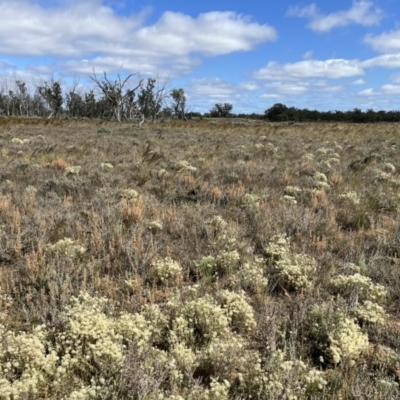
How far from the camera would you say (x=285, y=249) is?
4.82 metres

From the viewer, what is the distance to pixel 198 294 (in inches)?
153

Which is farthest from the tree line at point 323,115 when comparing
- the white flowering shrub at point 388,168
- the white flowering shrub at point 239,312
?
the white flowering shrub at point 239,312

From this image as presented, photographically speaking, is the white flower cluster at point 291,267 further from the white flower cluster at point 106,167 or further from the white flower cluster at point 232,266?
the white flower cluster at point 106,167

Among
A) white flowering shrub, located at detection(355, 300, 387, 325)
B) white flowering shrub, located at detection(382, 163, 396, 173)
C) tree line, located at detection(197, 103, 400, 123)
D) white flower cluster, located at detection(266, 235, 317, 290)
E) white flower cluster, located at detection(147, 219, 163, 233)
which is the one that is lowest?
white flowering shrub, located at detection(355, 300, 387, 325)

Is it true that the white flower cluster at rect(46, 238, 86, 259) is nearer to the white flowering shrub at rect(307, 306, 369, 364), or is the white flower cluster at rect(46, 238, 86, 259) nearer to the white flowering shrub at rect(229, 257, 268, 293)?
the white flowering shrub at rect(229, 257, 268, 293)

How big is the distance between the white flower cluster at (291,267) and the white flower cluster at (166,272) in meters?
1.12

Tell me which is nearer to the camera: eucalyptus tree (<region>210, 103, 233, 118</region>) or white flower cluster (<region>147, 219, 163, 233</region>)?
white flower cluster (<region>147, 219, 163, 233</region>)

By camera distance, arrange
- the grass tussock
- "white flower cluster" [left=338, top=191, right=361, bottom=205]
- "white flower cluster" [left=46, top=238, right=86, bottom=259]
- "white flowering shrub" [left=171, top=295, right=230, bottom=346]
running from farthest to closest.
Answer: "white flower cluster" [left=338, top=191, right=361, bottom=205] < "white flower cluster" [left=46, top=238, right=86, bottom=259] < "white flowering shrub" [left=171, top=295, right=230, bottom=346] < the grass tussock

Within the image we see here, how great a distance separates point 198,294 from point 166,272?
0.52 metres

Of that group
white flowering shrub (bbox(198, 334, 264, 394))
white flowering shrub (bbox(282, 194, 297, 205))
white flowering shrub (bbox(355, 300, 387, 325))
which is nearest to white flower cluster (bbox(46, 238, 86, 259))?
→ white flowering shrub (bbox(198, 334, 264, 394))

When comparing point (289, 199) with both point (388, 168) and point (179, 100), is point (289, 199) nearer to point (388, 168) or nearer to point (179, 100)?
point (388, 168)

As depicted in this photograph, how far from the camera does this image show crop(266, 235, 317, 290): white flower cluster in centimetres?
407

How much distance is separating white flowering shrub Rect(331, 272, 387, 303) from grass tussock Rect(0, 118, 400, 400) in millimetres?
16

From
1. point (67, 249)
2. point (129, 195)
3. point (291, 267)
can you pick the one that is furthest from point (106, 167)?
point (291, 267)
